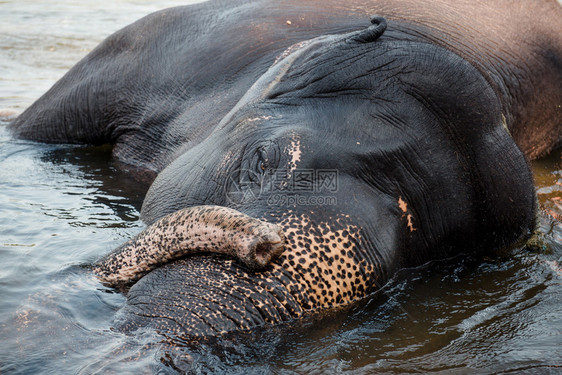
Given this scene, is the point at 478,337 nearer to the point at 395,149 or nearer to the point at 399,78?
the point at 395,149

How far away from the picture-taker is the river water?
9.53ft

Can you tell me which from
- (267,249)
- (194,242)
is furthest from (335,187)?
(194,242)

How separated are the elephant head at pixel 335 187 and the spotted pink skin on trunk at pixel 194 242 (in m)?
0.01

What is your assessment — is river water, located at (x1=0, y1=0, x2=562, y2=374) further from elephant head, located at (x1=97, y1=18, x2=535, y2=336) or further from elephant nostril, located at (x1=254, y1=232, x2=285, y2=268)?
elephant nostril, located at (x1=254, y1=232, x2=285, y2=268)

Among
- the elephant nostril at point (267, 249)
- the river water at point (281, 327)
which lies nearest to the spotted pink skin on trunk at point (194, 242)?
the elephant nostril at point (267, 249)

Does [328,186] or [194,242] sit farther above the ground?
[328,186]

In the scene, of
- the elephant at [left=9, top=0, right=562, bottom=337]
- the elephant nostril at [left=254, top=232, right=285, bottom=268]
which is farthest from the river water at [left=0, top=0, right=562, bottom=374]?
the elephant nostril at [left=254, top=232, right=285, bottom=268]

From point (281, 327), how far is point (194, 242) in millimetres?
516

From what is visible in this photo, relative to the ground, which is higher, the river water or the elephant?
the elephant

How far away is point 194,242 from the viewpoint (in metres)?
3.21

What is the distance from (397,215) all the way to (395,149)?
0.31 meters

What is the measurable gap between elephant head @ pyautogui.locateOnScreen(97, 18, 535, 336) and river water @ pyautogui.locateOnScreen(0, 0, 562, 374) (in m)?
0.11

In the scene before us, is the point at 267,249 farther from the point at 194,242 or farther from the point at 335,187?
the point at 335,187

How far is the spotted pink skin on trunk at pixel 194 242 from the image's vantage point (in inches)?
120
